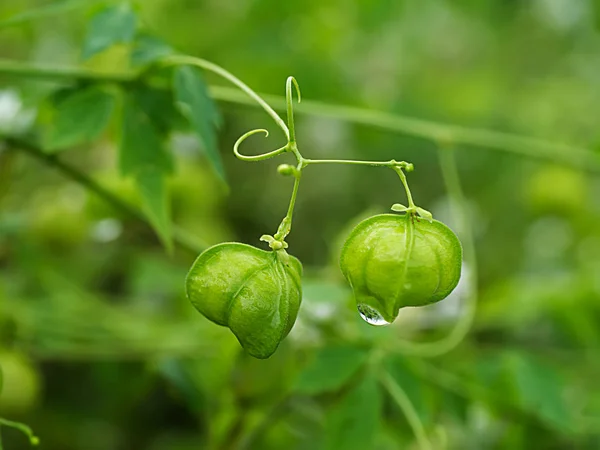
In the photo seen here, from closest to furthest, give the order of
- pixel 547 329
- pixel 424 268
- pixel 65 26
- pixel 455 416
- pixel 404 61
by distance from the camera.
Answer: pixel 424 268
pixel 455 416
pixel 547 329
pixel 65 26
pixel 404 61

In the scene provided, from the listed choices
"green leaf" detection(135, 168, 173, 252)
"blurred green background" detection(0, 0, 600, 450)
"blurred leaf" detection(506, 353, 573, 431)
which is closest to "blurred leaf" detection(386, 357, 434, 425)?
"blurred green background" detection(0, 0, 600, 450)

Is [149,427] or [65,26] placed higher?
[65,26]

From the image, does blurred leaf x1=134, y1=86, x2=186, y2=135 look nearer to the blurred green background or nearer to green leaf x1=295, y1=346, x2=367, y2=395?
the blurred green background

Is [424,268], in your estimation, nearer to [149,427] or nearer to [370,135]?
[149,427]

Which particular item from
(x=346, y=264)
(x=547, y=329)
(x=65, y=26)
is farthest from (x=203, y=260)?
(x=65, y=26)

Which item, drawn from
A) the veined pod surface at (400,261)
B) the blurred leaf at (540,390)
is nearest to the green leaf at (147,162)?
the veined pod surface at (400,261)

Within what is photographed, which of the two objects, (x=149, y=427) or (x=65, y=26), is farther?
(x=65, y=26)

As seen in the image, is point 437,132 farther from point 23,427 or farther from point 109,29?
point 23,427

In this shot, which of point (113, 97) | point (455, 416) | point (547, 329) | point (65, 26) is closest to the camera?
point (113, 97)
